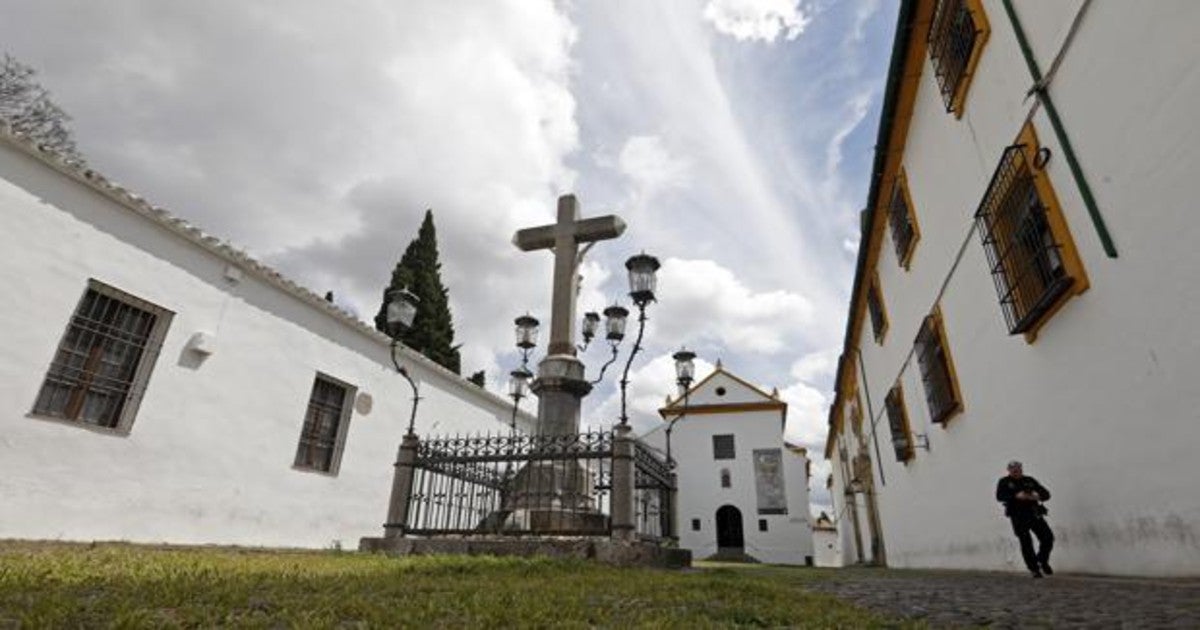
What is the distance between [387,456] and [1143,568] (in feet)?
41.1

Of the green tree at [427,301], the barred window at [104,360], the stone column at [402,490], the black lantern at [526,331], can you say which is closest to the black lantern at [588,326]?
the black lantern at [526,331]

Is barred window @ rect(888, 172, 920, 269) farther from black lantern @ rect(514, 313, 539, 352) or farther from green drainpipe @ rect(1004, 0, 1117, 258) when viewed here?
black lantern @ rect(514, 313, 539, 352)

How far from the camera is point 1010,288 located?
5117mm

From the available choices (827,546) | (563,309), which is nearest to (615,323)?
(563,309)

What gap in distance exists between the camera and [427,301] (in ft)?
72.6

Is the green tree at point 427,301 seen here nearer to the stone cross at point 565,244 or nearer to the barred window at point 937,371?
the stone cross at point 565,244

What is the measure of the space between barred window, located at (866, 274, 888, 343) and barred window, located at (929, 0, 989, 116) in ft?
18.0

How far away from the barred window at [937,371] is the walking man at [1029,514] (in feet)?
7.30

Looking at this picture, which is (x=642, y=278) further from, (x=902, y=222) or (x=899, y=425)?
(x=899, y=425)

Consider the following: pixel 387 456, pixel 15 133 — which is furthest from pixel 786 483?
pixel 15 133

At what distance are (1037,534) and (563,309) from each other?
608 cm

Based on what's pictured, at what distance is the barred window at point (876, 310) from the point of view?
11289 millimetres

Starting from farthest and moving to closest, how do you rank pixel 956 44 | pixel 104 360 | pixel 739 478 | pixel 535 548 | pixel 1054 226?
1. pixel 739 478
2. pixel 104 360
3. pixel 535 548
4. pixel 956 44
5. pixel 1054 226

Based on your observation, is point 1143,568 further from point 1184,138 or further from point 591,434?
point 591,434
